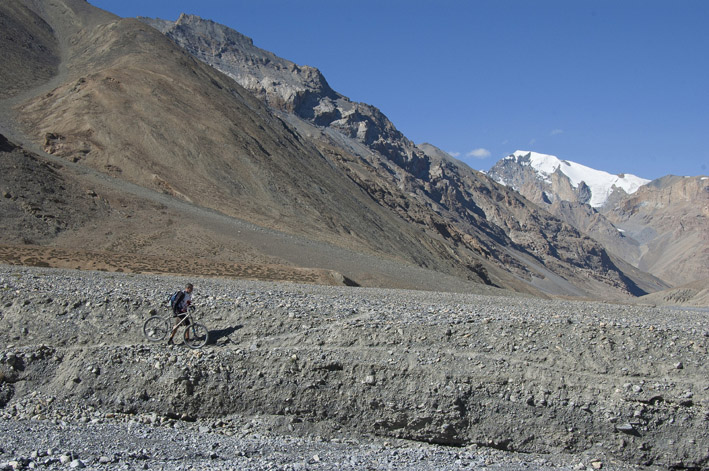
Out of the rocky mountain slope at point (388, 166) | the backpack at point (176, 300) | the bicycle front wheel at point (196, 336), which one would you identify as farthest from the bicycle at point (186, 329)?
the rocky mountain slope at point (388, 166)

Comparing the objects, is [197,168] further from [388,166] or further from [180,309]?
[388,166]

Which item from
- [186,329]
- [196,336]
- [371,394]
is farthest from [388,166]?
[371,394]

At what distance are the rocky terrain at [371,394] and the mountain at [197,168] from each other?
20770 millimetres

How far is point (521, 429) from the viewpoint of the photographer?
11227 mm

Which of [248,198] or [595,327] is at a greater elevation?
[248,198]

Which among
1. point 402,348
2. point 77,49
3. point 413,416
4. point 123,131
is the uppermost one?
point 77,49

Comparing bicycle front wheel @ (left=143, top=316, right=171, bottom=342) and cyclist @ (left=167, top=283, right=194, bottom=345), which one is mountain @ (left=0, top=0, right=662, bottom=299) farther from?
cyclist @ (left=167, top=283, right=194, bottom=345)

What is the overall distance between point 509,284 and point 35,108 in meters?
70.9

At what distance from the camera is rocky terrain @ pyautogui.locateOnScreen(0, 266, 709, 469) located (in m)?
10.8

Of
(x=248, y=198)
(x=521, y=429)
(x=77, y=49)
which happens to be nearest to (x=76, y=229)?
(x=248, y=198)

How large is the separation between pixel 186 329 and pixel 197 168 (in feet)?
152

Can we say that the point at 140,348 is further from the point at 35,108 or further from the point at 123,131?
the point at 35,108

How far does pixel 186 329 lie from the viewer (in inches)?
496

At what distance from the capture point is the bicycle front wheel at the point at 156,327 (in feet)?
42.3
